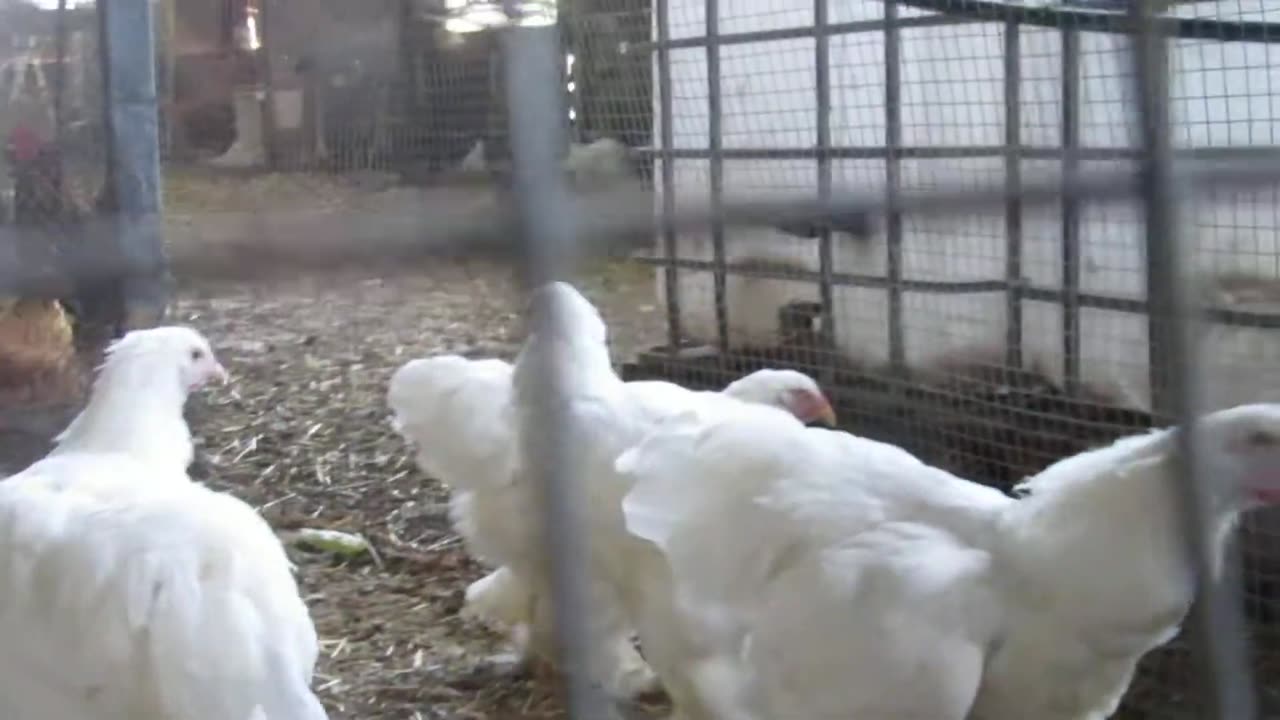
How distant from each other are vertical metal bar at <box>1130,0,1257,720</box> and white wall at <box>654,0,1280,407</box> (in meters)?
1.53

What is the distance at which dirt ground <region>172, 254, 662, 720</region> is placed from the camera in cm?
252

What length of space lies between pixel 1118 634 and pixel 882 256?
6.16 ft

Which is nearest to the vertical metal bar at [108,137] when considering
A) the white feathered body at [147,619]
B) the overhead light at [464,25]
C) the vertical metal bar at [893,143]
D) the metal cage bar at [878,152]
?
the overhead light at [464,25]

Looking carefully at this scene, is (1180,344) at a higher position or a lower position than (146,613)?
higher

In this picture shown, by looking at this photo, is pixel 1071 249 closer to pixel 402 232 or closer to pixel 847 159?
pixel 847 159

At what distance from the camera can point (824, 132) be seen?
12.0 ft

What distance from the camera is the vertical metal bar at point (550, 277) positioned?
553mm

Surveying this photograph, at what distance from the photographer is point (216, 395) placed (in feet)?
13.8

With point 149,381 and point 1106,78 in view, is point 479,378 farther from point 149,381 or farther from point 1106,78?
point 1106,78

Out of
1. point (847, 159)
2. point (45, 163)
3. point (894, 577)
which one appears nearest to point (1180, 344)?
point (894, 577)

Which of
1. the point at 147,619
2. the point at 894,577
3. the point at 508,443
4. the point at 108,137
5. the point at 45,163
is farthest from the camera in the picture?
the point at 45,163

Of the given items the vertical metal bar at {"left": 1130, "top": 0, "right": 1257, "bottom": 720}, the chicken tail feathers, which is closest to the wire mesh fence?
the vertical metal bar at {"left": 1130, "top": 0, "right": 1257, "bottom": 720}

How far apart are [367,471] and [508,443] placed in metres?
1.34

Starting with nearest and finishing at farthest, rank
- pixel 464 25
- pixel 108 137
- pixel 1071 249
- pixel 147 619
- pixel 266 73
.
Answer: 1. pixel 108 137
2. pixel 464 25
3. pixel 147 619
4. pixel 1071 249
5. pixel 266 73
